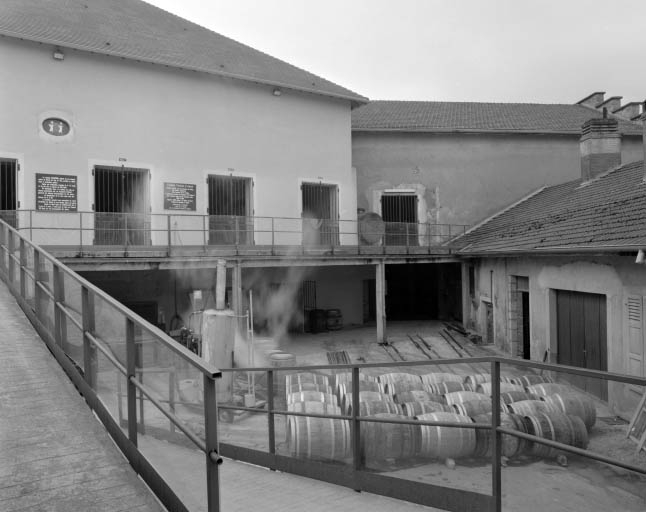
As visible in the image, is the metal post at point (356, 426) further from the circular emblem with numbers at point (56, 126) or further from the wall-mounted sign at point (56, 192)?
the circular emblem with numbers at point (56, 126)

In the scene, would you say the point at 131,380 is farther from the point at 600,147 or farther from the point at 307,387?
the point at 600,147

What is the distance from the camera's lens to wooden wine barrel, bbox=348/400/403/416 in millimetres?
6008

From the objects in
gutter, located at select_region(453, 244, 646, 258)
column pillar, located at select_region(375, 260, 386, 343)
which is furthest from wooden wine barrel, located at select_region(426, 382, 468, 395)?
column pillar, located at select_region(375, 260, 386, 343)

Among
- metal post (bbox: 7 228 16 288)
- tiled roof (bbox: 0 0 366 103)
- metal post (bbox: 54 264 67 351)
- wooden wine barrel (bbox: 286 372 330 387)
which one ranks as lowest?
wooden wine barrel (bbox: 286 372 330 387)

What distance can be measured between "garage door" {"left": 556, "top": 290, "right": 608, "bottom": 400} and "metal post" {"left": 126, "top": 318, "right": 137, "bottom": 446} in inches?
419

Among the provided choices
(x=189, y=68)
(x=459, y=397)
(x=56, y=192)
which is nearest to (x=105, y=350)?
(x=459, y=397)

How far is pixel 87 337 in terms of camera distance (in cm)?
450

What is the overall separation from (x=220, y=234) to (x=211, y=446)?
12990 millimetres

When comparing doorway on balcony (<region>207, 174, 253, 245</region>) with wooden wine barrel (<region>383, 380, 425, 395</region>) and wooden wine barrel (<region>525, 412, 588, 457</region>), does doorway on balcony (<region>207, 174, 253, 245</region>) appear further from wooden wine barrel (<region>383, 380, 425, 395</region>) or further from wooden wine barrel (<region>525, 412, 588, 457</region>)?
wooden wine barrel (<region>525, 412, 588, 457</region>)

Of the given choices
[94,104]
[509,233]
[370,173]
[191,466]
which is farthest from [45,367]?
[370,173]

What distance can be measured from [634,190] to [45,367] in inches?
536

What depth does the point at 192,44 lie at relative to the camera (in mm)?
18609

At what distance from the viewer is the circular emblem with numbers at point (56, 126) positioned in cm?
1453

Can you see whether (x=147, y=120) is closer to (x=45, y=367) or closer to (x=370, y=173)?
(x=370, y=173)
